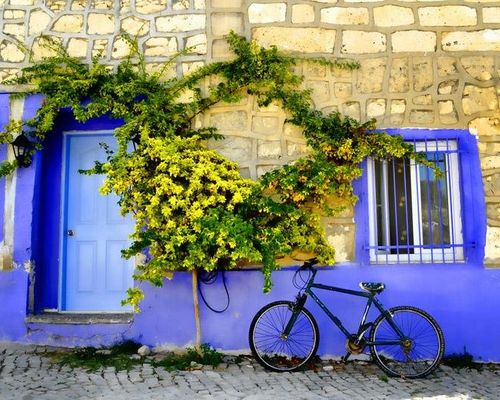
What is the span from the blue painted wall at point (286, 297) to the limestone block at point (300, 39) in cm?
159

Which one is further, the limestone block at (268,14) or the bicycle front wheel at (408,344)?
the limestone block at (268,14)

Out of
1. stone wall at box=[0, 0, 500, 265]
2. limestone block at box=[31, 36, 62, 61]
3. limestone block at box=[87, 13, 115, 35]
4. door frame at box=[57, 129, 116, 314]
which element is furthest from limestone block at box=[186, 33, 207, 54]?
limestone block at box=[31, 36, 62, 61]

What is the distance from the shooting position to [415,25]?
5.14 metres

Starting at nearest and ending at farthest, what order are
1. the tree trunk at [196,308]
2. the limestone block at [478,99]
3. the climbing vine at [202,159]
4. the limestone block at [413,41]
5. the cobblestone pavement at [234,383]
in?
the cobblestone pavement at [234,383], the climbing vine at [202,159], the tree trunk at [196,308], the limestone block at [478,99], the limestone block at [413,41]

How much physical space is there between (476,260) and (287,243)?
199cm

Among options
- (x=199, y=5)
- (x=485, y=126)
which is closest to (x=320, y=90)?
(x=199, y=5)

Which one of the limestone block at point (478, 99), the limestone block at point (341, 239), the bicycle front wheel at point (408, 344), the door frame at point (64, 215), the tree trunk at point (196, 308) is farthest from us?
the door frame at point (64, 215)

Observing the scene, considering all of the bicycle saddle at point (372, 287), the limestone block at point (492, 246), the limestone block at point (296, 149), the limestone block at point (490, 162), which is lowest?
the bicycle saddle at point (372, 287)

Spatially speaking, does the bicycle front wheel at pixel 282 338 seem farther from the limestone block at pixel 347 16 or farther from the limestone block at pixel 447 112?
the limestone block at pixel 347 16

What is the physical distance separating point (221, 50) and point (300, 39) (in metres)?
0.89

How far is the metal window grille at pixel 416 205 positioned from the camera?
4.98m

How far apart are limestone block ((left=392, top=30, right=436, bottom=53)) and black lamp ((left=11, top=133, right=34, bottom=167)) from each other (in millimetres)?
4150

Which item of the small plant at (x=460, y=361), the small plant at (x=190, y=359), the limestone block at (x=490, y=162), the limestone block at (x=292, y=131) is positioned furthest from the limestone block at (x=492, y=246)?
the small plant at (x=190, y=359)

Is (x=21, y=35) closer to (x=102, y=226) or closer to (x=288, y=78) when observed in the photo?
(x=102, y=226)
